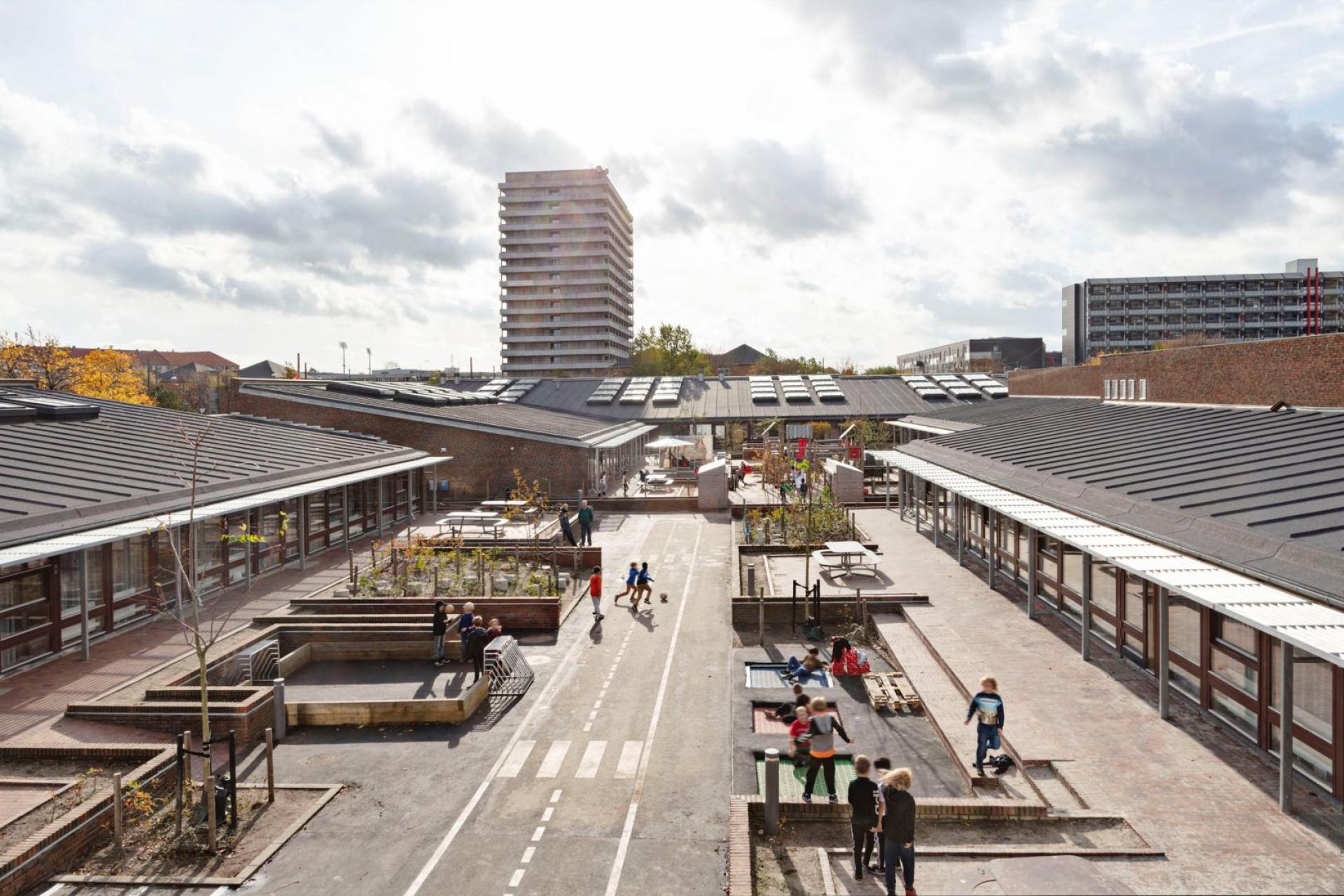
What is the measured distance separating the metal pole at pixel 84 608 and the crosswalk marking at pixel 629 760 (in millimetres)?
11135

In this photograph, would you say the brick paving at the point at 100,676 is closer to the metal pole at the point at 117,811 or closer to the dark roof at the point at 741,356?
the metal pole at the point at 117,811

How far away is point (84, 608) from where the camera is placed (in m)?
16.7

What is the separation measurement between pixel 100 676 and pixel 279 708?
3954 millimetres

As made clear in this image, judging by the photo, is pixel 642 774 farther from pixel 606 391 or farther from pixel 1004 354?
pixel 1004 354

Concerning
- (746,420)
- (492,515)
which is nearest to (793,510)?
(492,515)

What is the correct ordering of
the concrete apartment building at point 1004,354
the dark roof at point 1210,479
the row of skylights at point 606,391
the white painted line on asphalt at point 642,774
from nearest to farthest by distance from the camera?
the white painted line on asphalt at point 642,774 → the dark roof at point 1210,479 → the row of skylights at point 606,391 → the concrete apartment building at point 1004,354

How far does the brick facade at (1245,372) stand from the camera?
19047 millimetres

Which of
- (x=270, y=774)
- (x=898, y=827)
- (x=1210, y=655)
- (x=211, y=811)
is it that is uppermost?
(x=1210, y=655)

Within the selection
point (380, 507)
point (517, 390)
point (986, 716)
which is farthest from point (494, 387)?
point (986, 716)

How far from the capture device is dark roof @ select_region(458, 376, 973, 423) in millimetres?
61438

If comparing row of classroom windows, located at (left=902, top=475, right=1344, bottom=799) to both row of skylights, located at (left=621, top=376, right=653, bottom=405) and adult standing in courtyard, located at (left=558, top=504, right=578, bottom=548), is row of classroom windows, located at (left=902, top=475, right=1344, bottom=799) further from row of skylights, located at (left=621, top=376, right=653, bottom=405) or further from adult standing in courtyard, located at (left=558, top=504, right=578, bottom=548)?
row of skylights, located at (left=621, top=376, right=653, bottom=405)

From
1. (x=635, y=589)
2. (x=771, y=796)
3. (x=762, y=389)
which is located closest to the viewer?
(x=771, y=796)

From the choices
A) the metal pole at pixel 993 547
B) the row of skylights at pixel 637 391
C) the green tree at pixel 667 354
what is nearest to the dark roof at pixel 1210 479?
the metal pole at pixel 993 547

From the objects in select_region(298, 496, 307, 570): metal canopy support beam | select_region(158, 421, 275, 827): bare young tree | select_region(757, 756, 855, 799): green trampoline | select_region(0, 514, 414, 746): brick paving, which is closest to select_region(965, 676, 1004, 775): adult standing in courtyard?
select_region(757, 756, 855, 799): green trampoline
